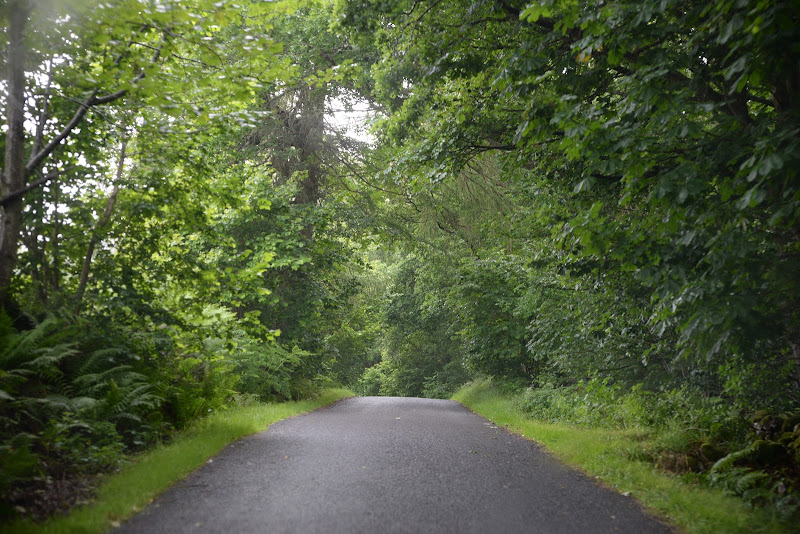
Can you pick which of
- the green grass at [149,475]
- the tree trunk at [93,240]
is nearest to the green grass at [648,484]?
the green grass at [149,475]

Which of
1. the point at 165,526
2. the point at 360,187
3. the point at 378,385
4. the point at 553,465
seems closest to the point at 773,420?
the point at 553,465

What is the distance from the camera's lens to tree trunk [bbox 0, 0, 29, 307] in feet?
19.2

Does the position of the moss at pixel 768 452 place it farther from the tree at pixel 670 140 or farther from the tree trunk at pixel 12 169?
the tree trunk at pixel 12 169

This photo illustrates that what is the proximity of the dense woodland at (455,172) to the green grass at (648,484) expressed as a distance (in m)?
0.33

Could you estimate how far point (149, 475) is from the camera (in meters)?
4.80

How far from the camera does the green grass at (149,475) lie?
3.56m

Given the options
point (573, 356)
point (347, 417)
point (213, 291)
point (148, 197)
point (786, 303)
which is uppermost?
point (148, 197)

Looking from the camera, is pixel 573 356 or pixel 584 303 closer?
pixel 584 303

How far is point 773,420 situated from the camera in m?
6.19

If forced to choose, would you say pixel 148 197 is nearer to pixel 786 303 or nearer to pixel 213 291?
pixel 213 291

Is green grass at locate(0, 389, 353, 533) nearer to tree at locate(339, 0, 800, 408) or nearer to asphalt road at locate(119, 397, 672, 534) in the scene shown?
asphalt road at locate(119, 397, 672, 534)

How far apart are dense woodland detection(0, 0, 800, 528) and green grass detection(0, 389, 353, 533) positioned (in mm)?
290

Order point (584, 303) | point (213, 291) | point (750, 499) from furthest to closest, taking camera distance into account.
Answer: point (584, 303) → point (213, 291) → point (750, 499)

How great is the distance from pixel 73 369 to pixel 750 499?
6.92 meters
